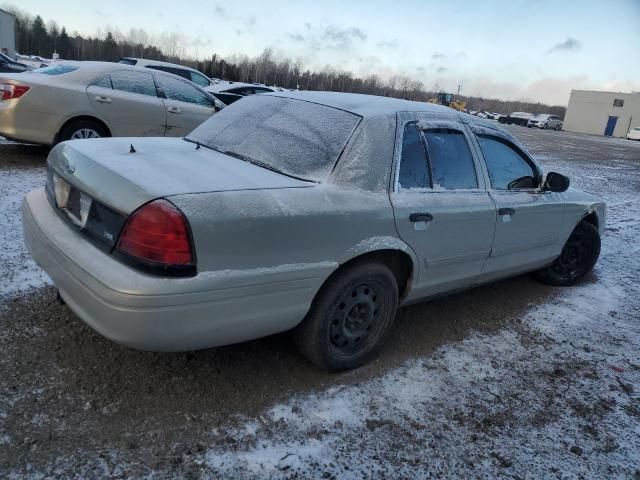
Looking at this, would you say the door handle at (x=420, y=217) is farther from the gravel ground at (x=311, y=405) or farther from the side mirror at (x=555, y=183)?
the side mirror at (x=555, y=183)

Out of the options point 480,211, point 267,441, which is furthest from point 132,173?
point 480,211

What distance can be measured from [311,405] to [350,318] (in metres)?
0.56

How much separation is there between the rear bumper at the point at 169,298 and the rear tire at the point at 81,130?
4598 mm

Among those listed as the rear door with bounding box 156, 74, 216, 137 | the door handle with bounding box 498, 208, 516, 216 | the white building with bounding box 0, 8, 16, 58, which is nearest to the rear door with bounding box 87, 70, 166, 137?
the rear door with bounding box 156, 74, 216, 137

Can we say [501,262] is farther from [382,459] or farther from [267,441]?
[267,441]

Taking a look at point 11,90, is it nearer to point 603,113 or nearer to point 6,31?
point 6,31

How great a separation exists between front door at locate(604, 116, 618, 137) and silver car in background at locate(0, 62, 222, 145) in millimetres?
66351

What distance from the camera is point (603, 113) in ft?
206

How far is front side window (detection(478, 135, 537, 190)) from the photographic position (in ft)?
12.3

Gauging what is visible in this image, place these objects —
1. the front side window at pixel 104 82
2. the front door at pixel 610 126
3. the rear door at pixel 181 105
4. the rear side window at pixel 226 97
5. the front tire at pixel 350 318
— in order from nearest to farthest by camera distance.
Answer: the front tire at pixel 350 318, the front side window at pixel 104 82, the rear door at pixel 181 105, the rear side window at pixel 226 97, the front door at pixel 610 126

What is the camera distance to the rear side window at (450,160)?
10.9ft

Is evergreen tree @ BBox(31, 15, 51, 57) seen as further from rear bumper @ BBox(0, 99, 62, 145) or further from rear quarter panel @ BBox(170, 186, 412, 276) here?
rear quarter panel @ BBox(170, 186, 412, 276)

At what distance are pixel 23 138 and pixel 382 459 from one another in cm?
630

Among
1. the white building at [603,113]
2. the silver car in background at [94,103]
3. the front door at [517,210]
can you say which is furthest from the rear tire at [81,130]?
the white building at [603,113]
